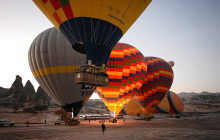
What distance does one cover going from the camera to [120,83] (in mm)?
21703

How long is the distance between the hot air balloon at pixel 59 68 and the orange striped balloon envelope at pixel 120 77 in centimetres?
314

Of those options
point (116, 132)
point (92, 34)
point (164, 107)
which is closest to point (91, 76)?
point (92, 34)

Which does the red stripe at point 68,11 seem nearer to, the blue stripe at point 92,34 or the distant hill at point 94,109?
the blue stripe at point 92,34

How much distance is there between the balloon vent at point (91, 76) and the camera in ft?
33.5

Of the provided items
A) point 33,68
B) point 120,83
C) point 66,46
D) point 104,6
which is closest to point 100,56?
point 104,6

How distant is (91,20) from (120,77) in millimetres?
11107

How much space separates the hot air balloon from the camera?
61.4 feet

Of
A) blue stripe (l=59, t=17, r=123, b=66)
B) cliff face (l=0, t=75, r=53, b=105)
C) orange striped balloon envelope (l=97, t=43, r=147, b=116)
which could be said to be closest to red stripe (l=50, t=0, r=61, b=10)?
blue stripe (l=59, t=17, r=123, b=66)

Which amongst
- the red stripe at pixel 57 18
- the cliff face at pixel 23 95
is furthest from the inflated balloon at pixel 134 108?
the cliff face at pixel 23 95

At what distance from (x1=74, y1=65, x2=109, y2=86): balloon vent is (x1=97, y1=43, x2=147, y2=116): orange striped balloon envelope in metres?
9.33

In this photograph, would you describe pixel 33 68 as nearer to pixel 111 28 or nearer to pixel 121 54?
pixel 121 54

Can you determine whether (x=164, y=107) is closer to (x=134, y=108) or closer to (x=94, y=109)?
(x=134, y=108)

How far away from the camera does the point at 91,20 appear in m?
11.7

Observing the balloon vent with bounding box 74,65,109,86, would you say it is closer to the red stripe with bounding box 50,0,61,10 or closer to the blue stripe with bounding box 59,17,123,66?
Result: the blue stripe with bounding box 59,17,123,66
